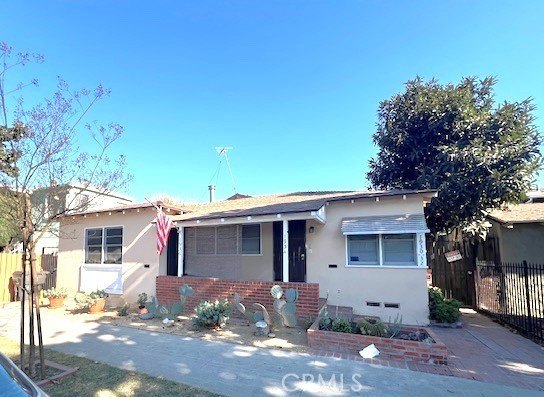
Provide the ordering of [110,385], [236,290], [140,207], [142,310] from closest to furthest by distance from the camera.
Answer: [110,385] → [236,290] → [142,310] → [140,207]

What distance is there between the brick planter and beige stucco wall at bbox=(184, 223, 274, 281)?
511cm

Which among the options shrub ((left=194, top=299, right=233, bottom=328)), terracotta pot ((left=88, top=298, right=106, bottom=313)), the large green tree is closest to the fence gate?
terracotta pot ((left=88, top=298, right=106, bottom=313))

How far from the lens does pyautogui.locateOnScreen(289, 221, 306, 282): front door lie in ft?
35.1

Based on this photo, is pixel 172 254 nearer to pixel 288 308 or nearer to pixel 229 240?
pixel 229 240

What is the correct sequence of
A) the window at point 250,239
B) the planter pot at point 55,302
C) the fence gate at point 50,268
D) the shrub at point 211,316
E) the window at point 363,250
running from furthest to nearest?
1. the fence gate at point 50,268
2. the window at point 250,239
3. the planter pot at point 55,302
4. the window at point 363,250
5. the shrub at point 211,316

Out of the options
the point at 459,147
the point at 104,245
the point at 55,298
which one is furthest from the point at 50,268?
the point at 459,147

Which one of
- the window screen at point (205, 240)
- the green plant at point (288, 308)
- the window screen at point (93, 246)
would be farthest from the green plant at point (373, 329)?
the window screen at point (93, 246)

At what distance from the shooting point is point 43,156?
5270 millimetres

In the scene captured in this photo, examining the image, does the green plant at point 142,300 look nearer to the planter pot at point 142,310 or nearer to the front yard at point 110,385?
the planter pot at point 142,310

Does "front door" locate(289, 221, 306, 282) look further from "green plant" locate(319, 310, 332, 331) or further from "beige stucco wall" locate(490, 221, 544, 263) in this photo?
"beige stucco wall" locate(490, 221, 544, 263)

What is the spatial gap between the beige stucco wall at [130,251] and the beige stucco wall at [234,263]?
1.58 meters

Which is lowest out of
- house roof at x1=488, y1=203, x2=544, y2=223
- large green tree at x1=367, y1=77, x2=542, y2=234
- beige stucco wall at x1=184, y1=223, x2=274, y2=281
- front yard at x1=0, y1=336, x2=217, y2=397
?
front yard at x1=0, y1=336, x2=217, y2=397

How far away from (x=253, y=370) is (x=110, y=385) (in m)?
2.16

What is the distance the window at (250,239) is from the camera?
11.7m
